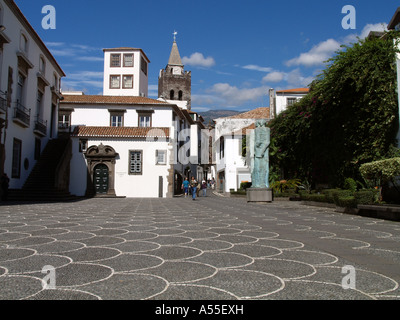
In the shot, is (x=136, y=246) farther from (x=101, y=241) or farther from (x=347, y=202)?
(x=347, y=202)

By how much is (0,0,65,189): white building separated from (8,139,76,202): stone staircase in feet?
1.50

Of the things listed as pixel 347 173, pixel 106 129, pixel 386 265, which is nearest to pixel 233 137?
pixel 106 129

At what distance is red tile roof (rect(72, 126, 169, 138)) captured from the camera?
92.7 ft

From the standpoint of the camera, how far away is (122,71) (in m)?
43.8

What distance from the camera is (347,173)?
723 inches

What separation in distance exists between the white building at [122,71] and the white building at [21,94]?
1755cm

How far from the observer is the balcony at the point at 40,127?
2279 cm

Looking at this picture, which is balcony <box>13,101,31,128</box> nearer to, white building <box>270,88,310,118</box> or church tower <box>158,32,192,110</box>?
white building <box>270,88,310,118</box>

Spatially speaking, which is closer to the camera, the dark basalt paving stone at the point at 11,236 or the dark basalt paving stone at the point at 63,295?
the dark basalt paving stone at the point at 63,295

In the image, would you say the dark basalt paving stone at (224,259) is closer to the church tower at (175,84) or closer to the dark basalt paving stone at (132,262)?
Answer: the dark basalt paving stone at (132,262)

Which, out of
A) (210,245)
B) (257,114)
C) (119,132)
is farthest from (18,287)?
(257,114)

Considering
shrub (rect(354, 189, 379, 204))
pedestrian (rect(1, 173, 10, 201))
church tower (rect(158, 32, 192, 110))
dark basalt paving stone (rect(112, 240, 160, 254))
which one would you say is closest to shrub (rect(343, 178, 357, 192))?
shrub (rect(354, 189, 379, 204))

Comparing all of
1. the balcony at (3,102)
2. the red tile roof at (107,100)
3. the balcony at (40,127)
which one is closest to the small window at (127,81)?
the red tile roof at (107,100)
